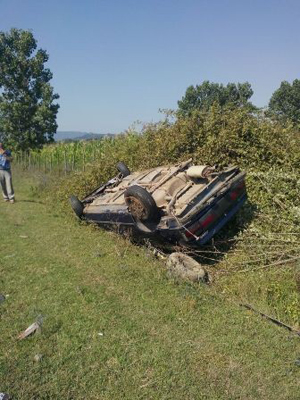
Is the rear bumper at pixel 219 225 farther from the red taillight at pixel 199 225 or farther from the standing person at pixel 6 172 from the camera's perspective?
the standing person at pixel 6 172

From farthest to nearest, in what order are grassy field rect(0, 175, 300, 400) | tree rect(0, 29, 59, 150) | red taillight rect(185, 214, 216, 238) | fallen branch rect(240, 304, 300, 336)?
tree rect(0, 29, 59, 150), red taillight rect(185, 214, 216, 238), fallen branch rect(240, 304, 300, 336), grassy field rect(0, 175, 300, 400)

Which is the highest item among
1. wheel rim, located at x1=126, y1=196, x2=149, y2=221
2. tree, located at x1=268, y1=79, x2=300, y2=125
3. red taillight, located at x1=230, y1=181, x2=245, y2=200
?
tree, located at x1=268, y1=79, x2=300, y2=125

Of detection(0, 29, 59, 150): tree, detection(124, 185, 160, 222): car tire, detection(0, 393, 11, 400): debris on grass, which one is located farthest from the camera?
detection(0, 29, 59, 150): tree

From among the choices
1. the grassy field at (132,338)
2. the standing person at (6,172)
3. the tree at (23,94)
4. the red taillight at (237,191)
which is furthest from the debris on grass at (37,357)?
the tree at (23,94)

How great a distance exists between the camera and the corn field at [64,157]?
54.4 feet

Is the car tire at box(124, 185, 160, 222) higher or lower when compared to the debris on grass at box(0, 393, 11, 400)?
higher

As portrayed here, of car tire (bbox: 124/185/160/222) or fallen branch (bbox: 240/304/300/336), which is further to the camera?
car tire (bbox: 124/185/160/222)

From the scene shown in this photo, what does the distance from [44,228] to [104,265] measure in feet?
10.1

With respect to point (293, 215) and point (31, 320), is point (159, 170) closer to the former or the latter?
point (293, 215)

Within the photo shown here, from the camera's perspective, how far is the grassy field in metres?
3.22

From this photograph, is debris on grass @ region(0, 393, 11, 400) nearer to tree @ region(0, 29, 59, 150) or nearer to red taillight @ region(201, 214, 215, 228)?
red taillight @ region(201, 214, 215, 228)

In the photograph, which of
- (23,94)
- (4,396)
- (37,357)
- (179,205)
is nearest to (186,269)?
(179,205)

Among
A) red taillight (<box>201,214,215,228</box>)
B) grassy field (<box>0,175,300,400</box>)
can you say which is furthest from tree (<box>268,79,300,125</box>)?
grassy field (<box>0,175,300,400</box>)

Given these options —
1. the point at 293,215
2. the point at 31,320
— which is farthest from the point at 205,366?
the point at 293,215
